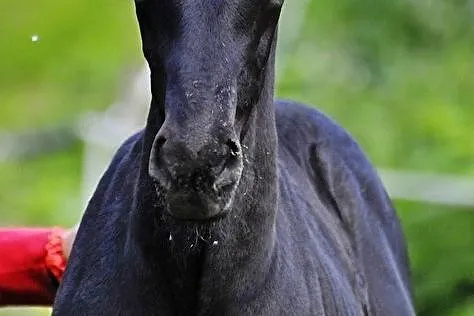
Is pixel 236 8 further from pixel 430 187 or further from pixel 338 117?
pixel 338 117

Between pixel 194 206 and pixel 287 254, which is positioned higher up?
pixel 194 206

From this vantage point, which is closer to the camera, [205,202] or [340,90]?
[205,202]

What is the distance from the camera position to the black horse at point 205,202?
2521 millimetres

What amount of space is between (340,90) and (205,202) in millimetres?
7102

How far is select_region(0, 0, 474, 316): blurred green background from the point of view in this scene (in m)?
7.30

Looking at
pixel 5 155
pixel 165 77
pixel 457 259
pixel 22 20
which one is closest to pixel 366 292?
pixel 165 77

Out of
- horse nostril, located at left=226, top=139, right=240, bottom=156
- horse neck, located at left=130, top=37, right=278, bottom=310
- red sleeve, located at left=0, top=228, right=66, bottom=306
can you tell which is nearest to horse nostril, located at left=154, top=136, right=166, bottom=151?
horse nostril, located at left=226, top=139, right=240, bottom=156

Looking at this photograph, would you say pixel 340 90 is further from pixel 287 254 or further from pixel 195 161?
pixel 195 161

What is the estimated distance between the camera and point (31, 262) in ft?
12.9

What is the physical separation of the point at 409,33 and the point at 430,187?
2.69 metres

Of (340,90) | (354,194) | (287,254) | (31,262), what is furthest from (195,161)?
(340,90)

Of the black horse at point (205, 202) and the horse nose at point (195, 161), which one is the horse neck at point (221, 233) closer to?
the black horse at point (205, 202)

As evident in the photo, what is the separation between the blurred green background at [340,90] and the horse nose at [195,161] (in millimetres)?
4353

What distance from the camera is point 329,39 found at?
1020 cm
